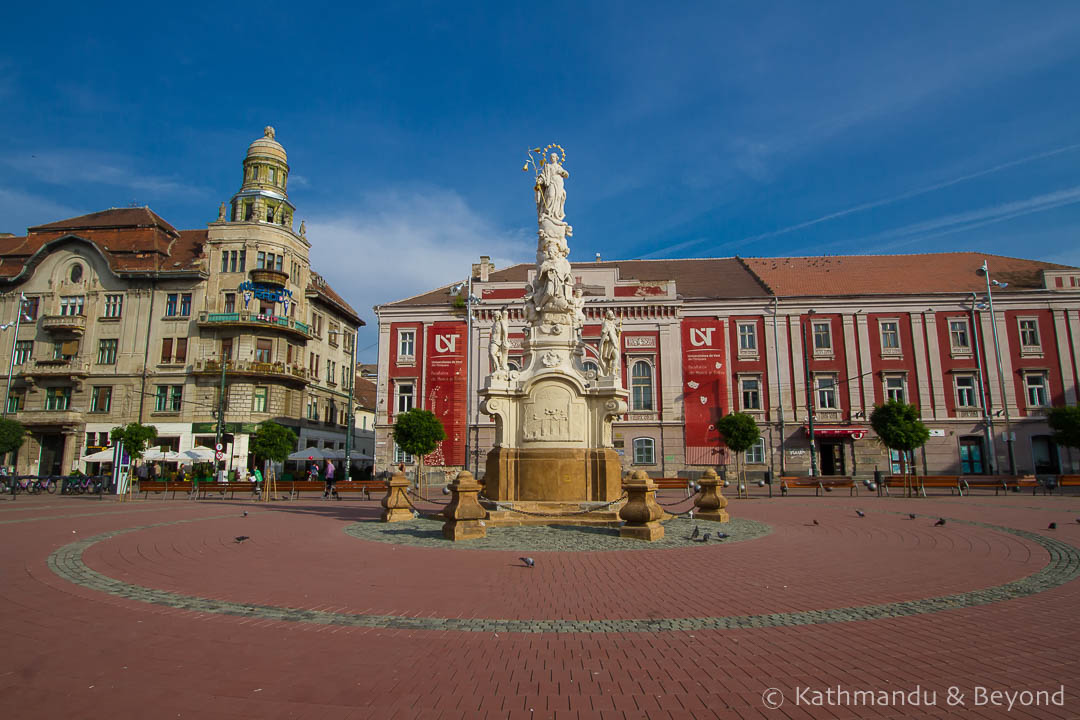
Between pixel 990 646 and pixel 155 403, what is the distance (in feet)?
150

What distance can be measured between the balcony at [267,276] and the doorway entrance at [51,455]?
52.9 ft

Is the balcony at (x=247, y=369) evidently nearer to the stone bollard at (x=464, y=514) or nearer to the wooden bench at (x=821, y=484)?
the wooden bench at (x=821, y=484)

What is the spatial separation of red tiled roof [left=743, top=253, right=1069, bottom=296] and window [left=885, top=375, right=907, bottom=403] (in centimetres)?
530

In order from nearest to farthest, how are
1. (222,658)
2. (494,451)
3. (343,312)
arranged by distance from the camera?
(222,658) < (494,451) < (343,312)

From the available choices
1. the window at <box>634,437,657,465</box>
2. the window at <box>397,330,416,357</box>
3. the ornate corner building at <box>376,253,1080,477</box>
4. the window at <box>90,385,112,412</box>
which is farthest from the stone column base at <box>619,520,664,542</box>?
the window at <box>90,385,112,412</box>

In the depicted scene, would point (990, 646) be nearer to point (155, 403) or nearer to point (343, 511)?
point (343, 511)

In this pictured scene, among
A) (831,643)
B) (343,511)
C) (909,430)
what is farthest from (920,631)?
(909,430)

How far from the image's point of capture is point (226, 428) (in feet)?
128

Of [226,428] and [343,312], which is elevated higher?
[343,312]

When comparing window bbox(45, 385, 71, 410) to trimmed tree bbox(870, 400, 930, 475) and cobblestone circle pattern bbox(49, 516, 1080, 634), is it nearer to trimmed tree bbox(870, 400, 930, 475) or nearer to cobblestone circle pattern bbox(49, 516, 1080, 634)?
cobblestone circle pattern bbox(49, 516, 1080, 634)

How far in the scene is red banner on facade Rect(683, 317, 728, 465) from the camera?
1458 inches

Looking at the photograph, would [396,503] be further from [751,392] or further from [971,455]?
[971,455]

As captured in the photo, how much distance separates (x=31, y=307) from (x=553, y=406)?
1810 inches

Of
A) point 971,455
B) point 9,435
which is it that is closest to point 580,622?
point 9,435
